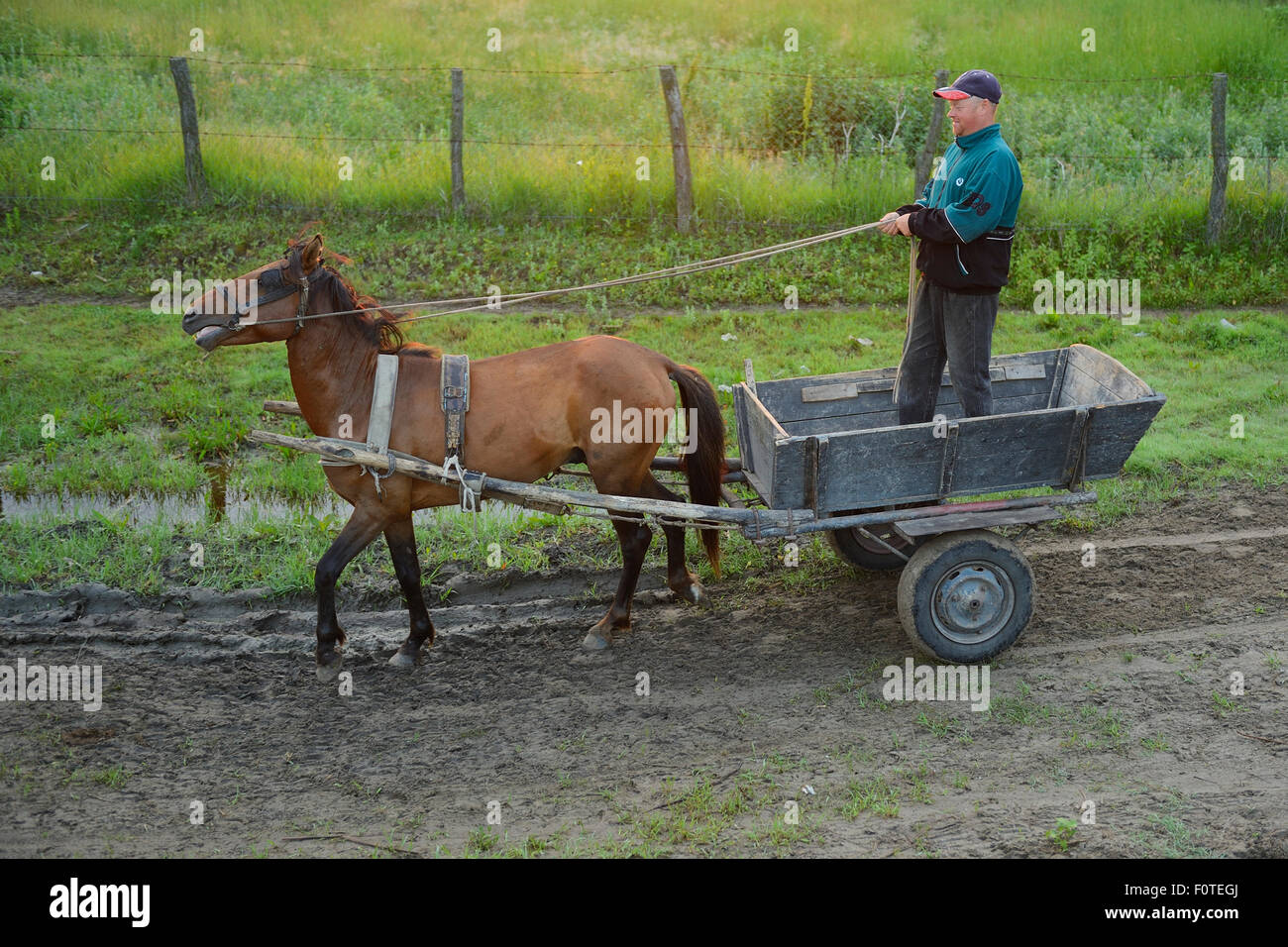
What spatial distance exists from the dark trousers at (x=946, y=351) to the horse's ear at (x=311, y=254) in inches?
118

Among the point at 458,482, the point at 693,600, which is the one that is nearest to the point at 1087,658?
the point at 693,600

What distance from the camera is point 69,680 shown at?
210 inches

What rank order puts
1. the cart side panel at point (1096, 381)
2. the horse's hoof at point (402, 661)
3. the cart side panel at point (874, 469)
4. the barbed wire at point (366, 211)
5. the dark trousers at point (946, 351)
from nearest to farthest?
the cart side panel at point (874, 469) < the dark trousers at point (946, 351) < the cart side panel at point (1096, 381) < the horse's hoof at point (402, 661) < the barbed wire at point (366, 211)

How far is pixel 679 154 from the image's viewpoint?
11.2m

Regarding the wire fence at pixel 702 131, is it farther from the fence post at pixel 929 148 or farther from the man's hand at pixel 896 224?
the man's hand at pixel 896 224

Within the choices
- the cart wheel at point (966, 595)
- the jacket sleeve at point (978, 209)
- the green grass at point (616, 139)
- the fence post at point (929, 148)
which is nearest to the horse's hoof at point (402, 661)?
the cart wheel at point (966, 595)

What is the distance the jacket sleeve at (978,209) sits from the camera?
197 inches

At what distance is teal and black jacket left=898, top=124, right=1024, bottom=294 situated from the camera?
5.02 meters

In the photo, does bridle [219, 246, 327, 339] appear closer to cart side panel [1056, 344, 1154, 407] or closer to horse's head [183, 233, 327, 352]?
horse's head [183, 233, 327, 352]

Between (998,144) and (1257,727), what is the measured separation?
9.45ft

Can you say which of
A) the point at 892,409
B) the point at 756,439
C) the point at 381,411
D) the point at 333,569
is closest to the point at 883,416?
the point at 892,409

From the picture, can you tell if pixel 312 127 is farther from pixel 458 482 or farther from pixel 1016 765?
pixel 1016 765

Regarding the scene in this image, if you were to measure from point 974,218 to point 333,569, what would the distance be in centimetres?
348
